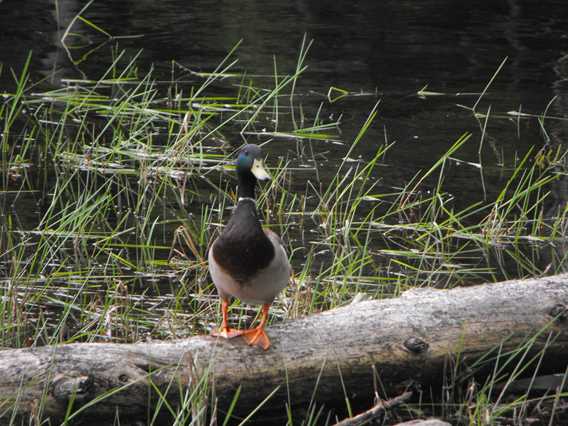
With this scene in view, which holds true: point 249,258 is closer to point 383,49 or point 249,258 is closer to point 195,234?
point 195,234

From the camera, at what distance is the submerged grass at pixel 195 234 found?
16.0ft

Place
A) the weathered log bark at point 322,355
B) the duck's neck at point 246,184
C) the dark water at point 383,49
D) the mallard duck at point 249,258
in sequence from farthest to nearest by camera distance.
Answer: the dark water at point 383,49
the duck's neck at point 246,184
the mallard duck at point 249,258
the weathered log bark at point 322,355

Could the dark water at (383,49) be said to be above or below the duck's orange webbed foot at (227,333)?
below

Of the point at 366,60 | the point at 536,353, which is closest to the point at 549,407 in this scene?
the point at 536,353

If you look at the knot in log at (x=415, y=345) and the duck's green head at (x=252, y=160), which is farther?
the knot in log at (x=415, y=345)

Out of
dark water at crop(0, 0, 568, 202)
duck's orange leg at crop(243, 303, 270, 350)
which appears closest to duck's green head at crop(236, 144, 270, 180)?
duck's orange leg at crop(243, 303, 270, 350)

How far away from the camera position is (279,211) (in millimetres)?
6332

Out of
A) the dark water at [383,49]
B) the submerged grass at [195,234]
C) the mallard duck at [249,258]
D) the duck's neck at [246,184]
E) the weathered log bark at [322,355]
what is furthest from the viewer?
the dark water at [383,49]

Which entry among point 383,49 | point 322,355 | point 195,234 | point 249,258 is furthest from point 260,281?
point 383,49

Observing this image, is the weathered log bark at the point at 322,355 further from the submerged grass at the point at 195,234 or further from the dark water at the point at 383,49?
the dark water at the point at 383,49

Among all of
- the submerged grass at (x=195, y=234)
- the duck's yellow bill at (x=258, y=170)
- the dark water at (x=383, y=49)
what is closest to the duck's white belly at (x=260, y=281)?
the duck's yellow bill at (x=258, y=170)

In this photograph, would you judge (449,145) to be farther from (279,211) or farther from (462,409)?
(462,409)

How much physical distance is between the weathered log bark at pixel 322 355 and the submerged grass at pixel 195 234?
119 mm

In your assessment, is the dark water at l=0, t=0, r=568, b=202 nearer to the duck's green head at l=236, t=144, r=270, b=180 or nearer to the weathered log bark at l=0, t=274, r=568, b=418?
the weathered log bark at l=0, t=274, r=568, b=418
